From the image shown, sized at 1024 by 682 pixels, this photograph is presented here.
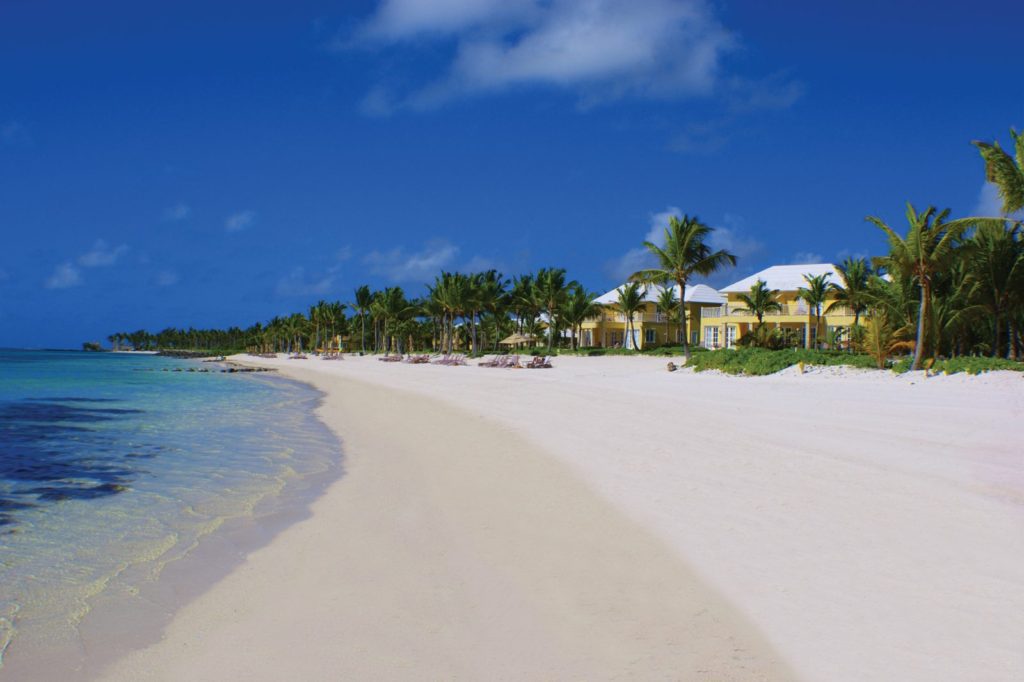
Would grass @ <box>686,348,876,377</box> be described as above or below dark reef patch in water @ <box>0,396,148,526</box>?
above

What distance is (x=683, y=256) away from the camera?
3194 centimetres

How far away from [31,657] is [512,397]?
1632cm

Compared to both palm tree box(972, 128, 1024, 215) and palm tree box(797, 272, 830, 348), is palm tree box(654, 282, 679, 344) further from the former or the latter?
palm tree box(972, 128, 1024, 215)

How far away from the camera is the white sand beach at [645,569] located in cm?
350

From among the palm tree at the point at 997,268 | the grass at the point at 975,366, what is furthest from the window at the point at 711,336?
the grass at the point at 975,366

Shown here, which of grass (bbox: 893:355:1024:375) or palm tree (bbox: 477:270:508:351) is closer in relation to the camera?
grass (bbox: 893:355:1024:375)

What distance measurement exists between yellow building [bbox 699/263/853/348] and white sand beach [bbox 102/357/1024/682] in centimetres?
3351

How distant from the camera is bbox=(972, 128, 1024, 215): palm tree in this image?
17141mm

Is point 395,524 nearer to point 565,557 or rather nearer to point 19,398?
point 565,557

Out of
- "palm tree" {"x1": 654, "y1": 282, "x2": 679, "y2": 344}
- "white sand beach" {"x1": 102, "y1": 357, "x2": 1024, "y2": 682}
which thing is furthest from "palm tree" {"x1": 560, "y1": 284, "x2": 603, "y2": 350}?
"white sand beach" {"x1": 102, "y1": 357, "x2": 1024, "y2": 682}

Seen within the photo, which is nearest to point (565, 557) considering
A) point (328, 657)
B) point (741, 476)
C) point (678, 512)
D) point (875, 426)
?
point (678, 512)

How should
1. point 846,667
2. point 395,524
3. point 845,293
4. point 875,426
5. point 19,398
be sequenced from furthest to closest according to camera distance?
point 845,293
point 19,398
point 875,426
point 395,524
point 846,667

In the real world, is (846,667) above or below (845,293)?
below

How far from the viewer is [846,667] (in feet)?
10.9
